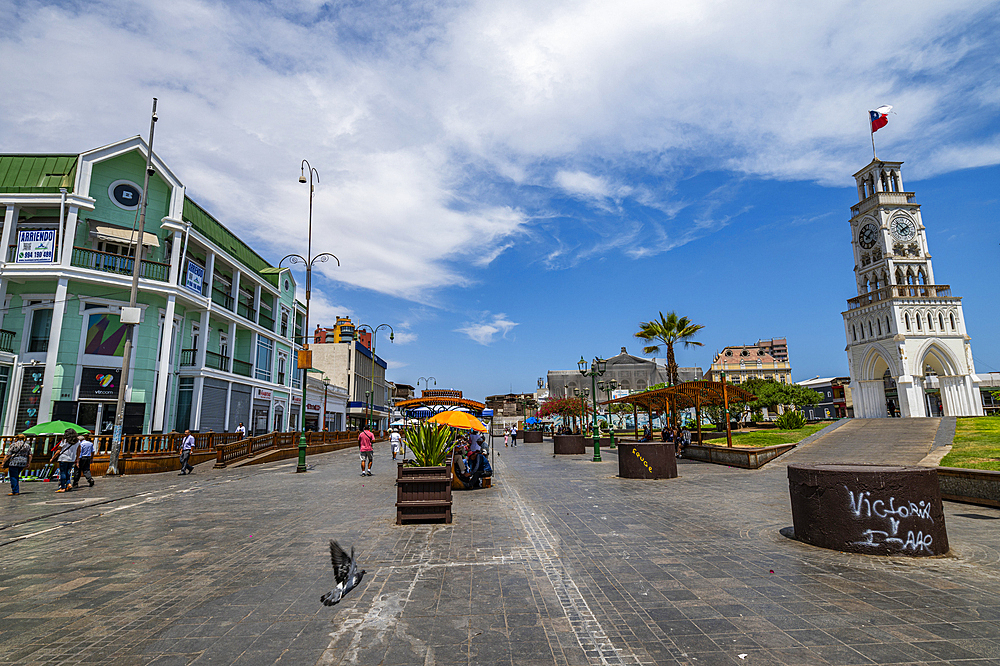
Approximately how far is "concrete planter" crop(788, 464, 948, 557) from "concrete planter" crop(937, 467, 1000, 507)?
187 inches

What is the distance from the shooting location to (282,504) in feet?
36.7

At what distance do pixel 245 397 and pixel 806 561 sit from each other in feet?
109

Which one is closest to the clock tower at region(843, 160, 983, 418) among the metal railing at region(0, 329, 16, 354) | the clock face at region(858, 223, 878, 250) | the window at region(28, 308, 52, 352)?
the clock face at region(858, 223, 878, 250)

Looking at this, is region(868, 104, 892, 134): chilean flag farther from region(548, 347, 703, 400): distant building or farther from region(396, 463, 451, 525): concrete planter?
region(548, 347, 703, 400): distant building

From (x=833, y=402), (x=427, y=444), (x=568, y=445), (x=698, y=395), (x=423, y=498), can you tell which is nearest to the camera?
(x=423, y=498)

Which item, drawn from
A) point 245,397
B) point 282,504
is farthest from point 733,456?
point 245,397

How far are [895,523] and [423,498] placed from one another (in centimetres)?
677

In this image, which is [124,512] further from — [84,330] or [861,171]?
[861,171]

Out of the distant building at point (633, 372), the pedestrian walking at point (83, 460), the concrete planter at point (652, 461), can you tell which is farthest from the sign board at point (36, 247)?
the distant building at point (633, 372)

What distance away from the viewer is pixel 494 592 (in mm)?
5004

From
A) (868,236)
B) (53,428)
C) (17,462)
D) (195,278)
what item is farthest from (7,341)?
(868,236)

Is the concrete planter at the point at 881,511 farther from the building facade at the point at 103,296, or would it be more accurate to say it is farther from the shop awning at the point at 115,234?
the shop awning at the point at 115,234

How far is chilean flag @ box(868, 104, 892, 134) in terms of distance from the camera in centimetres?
4181

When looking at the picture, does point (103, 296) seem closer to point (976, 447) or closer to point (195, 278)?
point (195, 278)
